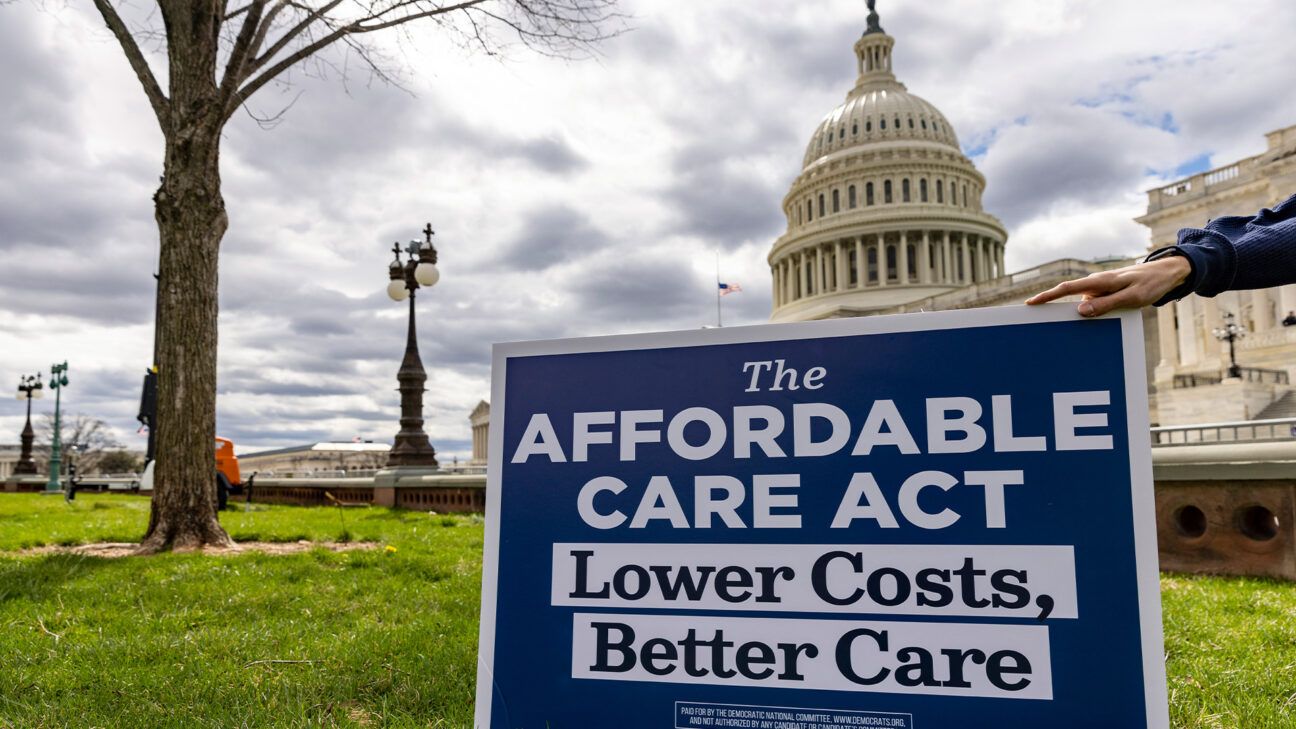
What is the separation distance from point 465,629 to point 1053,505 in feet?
11.2

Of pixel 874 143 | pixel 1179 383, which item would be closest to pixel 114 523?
pixel 1179 383

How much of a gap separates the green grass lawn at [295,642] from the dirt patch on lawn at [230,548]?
0.64 metres

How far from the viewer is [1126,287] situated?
240 centimetres

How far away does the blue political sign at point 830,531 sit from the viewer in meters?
2.32

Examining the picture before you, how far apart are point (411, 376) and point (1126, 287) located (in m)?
17.4

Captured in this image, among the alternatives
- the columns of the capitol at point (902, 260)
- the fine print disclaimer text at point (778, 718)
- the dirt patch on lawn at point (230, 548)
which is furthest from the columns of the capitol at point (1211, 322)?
the fine print disclaimer text at point (778, 718)

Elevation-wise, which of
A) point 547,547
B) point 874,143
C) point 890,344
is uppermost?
point 874,143

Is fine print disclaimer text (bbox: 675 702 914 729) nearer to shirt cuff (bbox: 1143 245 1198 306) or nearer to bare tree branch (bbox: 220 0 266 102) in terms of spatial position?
shirt cuff (bbox: 1143 245 1198 306)

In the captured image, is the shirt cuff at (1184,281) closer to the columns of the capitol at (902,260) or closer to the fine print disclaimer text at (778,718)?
the fine print disclaimer text at (778,718)

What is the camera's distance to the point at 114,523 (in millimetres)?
12266

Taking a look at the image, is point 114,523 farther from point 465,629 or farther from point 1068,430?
point 1068,430

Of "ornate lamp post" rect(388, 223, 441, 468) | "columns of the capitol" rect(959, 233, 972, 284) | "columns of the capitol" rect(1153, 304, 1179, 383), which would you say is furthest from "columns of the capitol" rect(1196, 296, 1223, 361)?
"ornate lamp post" rect(388, 223, 441, 468)

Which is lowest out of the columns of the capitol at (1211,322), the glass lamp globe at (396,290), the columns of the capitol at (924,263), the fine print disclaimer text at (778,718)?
the fine print disclaimer text at (778,718)

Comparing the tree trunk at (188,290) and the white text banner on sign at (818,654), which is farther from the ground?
the tree trunk at (188,290)
